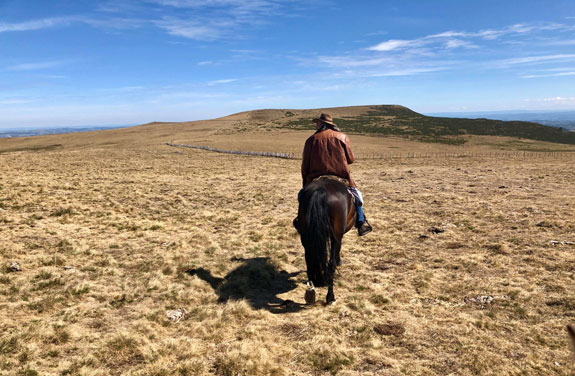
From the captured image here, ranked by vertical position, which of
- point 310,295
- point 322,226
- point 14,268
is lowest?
point 310,295

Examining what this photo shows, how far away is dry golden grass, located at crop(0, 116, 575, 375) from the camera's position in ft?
15.8

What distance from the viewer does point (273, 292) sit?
7.48 m

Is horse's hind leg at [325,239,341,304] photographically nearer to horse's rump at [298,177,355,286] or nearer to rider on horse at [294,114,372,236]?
horse's rump at [298,177,355,286]

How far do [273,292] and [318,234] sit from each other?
208 cm

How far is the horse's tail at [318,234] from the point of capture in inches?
251

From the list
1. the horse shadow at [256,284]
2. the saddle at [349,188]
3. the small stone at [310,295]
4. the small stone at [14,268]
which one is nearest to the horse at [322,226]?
the small stone at [310,295]

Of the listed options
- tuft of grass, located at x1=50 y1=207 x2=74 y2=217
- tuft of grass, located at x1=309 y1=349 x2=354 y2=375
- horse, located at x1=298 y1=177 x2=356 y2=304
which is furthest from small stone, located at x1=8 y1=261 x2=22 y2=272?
tuft of grass, located at x1=309 y1=349 x2=354 y2=375

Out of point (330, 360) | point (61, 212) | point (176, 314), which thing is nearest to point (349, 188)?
point (330, 360)

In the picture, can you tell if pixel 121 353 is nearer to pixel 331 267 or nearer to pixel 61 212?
pixel 331 267

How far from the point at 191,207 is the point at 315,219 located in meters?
11.0

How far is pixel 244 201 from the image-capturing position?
17.3 metres

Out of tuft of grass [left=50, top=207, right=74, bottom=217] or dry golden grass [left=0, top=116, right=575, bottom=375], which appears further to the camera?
tuft of grass [left=50, top=207, right=74, bottom=217]

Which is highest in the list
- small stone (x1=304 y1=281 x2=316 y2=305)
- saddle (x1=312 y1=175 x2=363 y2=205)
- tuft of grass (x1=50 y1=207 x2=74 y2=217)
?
saddle (x1=312 y1=175 x2=363 y2=205)

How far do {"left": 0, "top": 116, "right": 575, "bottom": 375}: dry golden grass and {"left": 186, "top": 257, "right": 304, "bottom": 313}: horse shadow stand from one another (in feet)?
0.16
